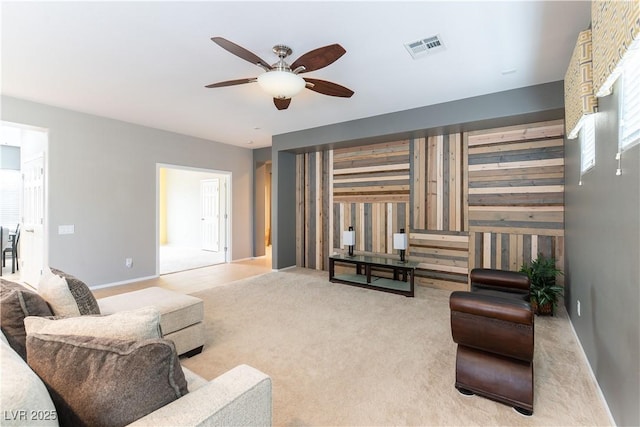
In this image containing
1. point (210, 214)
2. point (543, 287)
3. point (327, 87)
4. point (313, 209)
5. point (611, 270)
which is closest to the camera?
point (611, 270)

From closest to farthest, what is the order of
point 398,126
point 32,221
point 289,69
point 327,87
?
point 289,69, point 327,87, point 398,126, point 32,221

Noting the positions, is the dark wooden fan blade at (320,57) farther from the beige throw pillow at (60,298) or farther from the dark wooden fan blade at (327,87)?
the beige throw pillow at (60,298)

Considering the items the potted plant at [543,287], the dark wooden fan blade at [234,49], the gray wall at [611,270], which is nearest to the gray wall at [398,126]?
the gray wall at [611,270]

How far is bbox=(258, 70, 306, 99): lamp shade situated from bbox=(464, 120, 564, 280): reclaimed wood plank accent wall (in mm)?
2994

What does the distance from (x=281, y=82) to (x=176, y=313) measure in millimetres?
2095

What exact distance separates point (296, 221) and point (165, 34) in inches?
171

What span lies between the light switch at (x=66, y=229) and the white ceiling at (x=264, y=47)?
1.70m

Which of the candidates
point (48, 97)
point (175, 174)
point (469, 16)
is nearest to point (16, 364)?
point (469, 16)

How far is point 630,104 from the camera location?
5.01 ft

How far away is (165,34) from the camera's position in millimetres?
2404

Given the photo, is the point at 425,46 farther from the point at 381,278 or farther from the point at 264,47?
the point at 381,278

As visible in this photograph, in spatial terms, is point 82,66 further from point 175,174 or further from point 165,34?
point 175,174

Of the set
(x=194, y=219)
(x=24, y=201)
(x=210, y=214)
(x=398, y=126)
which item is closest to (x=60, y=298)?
(x=398, y=126)

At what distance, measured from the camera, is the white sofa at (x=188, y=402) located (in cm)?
75
